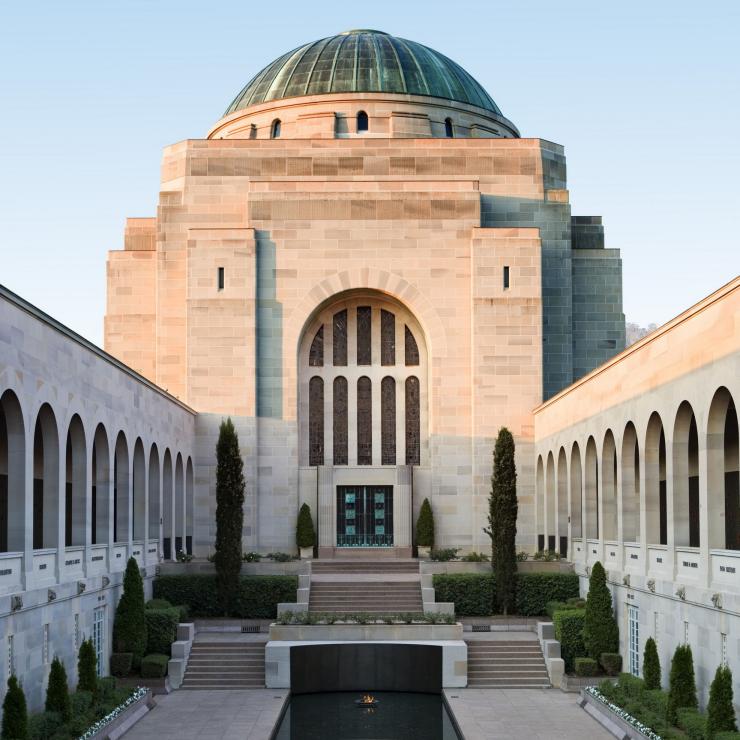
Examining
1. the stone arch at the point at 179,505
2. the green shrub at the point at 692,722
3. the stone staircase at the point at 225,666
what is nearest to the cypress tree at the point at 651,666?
the green shrub at the point at 692,722

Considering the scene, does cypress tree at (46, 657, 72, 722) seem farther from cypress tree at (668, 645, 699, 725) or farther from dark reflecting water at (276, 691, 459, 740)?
cypress tree at (668, 645, 699, 725)

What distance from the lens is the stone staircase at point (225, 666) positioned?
32562 millimetres

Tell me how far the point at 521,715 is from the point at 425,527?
55.6 ft

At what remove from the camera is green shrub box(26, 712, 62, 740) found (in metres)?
22.5

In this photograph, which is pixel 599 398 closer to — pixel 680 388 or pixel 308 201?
pixel 680 388

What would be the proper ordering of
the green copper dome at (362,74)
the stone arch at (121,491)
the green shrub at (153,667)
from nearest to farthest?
the green shrub at (153,667) → the stone arch at (121,491) → the green copper dome at (362,74)

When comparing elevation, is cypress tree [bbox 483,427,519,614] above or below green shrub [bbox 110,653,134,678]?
above

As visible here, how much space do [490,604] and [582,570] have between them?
2.79m

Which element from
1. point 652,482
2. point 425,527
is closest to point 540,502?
point 425,527

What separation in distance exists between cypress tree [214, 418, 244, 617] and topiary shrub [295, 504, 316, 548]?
21.7ft

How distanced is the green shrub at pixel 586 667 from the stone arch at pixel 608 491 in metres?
4.01

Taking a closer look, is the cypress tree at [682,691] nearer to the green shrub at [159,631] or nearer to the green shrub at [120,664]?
the green shrub at [120,664]

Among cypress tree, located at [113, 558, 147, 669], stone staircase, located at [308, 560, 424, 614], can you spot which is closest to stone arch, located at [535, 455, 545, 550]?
stone staircase, located at [308, 560, 424, 614]

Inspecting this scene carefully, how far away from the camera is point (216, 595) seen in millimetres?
37344
